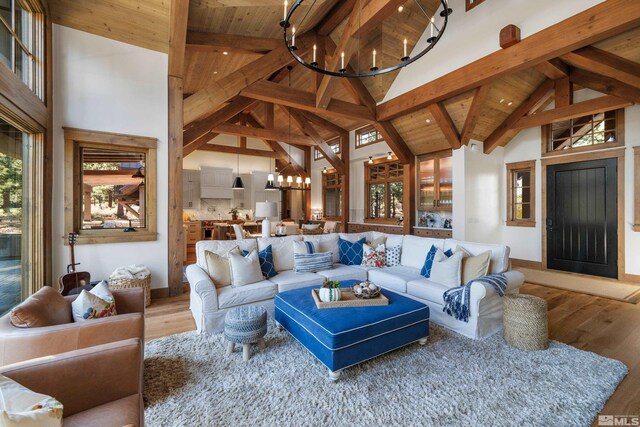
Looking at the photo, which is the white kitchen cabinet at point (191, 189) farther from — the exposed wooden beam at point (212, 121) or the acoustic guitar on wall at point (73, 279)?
the acoustic guitar on wall at point (73, 279)

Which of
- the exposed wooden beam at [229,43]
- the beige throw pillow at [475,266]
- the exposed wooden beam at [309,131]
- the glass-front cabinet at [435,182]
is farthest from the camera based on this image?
the exposed wooden beam at [309,131]

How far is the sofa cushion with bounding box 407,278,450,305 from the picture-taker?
10.1ft

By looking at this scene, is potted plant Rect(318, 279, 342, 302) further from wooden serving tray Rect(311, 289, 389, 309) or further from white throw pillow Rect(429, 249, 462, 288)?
white throw pillow Rect(429, 249, 462, 288)

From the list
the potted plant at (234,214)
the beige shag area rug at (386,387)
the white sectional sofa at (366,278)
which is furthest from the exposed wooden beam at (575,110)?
the potted plant at (234,214)

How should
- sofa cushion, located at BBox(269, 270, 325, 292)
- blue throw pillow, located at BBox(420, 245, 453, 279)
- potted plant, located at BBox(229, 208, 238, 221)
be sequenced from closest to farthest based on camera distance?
sofa cushion, located at BBox(269, 270, 325, 292), blue throw pillow, located at BBox(420, 245, 453, 279), potted plant, located at BBox(229, 208, 238, 221)

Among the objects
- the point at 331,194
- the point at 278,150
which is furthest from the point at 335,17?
the point at 331,194

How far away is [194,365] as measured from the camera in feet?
7.77

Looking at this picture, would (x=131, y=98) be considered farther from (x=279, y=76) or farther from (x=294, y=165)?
(x=294, y=165)

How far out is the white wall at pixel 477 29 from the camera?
3.40m

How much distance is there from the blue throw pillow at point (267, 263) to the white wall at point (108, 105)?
1.65 meters

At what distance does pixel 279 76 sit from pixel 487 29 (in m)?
4.25

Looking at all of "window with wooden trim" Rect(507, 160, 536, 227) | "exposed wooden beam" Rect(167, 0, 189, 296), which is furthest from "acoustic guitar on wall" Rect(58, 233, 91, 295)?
"window with wooden trim" Rect(507, 160, 536, 227)

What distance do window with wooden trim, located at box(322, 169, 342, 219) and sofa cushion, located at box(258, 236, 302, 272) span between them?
19.6 ft

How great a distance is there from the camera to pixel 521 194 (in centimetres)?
638
